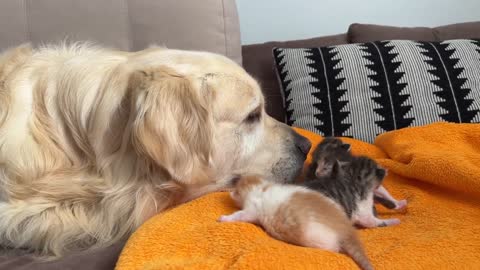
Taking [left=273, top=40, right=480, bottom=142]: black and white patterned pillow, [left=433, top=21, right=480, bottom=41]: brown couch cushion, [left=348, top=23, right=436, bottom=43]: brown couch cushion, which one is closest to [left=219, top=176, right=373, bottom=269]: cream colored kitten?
[left=273, top=40, right=480, bottom=142]: black and white patterned pillow

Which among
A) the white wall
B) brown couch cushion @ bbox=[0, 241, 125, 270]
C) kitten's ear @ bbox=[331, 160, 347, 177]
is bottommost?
brown couch cushion @ bbox=[0, 241, 125, 270]

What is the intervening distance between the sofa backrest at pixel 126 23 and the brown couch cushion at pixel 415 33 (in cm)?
58

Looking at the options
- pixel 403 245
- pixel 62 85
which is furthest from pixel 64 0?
pixel 403 245

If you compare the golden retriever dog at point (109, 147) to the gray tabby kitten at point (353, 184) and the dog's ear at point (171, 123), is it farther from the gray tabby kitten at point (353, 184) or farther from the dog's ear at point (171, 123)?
the gray tabby kitten at point (353, 184)

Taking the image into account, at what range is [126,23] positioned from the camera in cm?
167

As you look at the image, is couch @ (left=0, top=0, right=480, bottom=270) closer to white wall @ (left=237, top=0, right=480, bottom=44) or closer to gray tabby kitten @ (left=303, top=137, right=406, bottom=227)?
white wall @ (left=237, top=0, right=480, bottom=44)

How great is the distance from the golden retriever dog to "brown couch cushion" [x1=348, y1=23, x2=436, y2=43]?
109cm

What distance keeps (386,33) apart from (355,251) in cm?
143

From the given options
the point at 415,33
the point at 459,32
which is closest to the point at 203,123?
the point at 415,33

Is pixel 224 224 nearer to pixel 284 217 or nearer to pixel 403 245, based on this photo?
pixel 284 217

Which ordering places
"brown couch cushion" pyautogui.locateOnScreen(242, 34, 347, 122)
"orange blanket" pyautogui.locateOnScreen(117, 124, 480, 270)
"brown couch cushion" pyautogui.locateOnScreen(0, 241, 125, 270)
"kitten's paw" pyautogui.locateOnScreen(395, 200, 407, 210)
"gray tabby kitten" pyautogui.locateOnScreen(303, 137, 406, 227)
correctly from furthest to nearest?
"brown couch cushion" pyautogui.locateOnScreen(242, 34, 347, 122)
"kitten's paw" pyautogui.locateOnScreen(395, 200, 407, 210)
"gray tabby kitten" pyautogui.locateOnScreen(303, 137, 406, 227)
"brown couch cushion" pyautogui.locateOnScreen(0, 241, 125, 270)
"orange blanket" pyautogui.locateOnScreen(117, 124, 480, 270)

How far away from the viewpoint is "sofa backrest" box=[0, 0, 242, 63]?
1586 millimetres

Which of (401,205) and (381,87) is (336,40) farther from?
(401,205)

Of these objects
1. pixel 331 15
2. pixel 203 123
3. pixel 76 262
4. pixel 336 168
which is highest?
pixel 331 15
